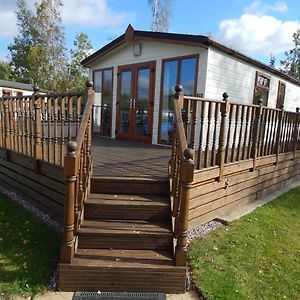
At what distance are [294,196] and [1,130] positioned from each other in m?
5.53

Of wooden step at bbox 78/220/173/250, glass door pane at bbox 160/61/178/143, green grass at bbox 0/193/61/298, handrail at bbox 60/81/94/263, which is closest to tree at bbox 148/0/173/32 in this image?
glass door pane at bbox 160/61/178/143

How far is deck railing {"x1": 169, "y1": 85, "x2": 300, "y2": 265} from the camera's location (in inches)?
103

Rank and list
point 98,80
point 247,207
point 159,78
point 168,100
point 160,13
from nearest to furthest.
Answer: point 247,207 < point 168,100 < point 159,78 < point 98,80 < point 160,13

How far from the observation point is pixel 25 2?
25.1m

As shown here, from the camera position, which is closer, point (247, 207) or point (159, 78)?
point (247, 207)

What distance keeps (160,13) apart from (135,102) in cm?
1376

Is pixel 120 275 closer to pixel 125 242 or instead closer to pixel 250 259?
pixel 125 242

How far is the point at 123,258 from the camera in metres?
2.75

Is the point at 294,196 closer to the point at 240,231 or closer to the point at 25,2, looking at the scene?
the point at 240,231

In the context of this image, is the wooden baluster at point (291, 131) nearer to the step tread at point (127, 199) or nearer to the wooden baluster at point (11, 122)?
the step tread at point (127, 199)

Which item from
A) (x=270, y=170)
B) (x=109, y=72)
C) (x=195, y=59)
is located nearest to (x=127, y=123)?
(x=109, y=72)

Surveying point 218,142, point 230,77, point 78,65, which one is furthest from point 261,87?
point 78,65

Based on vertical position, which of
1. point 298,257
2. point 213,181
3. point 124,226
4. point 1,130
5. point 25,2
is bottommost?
point 298,257

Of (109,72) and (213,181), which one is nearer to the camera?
(213,181)
